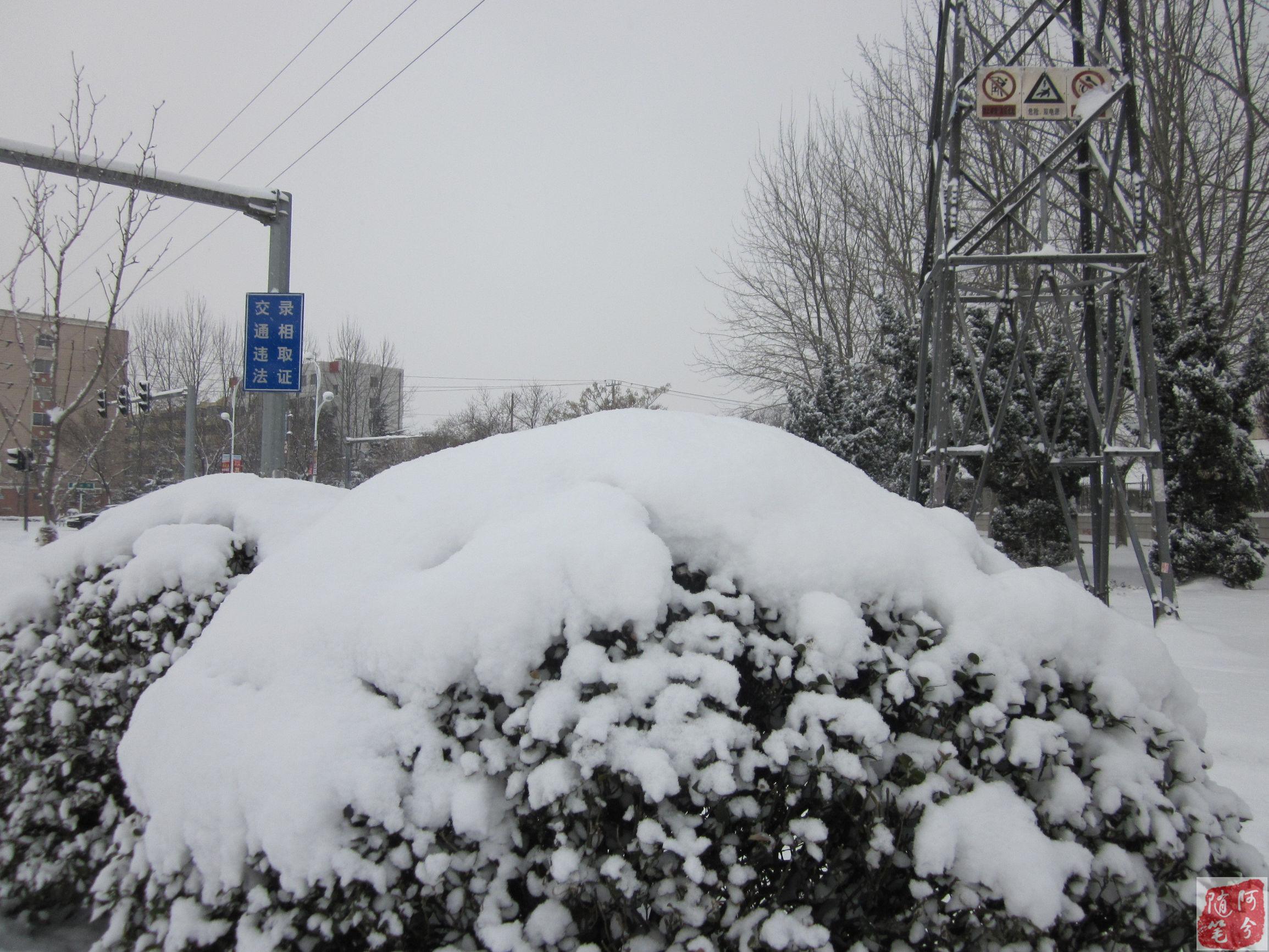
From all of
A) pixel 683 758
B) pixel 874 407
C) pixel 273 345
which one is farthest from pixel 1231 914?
pixel 874 407

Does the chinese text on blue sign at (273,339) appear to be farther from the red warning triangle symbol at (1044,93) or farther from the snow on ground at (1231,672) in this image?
the snow on ground at (1231,672)

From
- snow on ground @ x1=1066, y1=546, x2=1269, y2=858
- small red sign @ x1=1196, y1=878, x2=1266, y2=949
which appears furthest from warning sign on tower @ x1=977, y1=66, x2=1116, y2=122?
small red sign @ x1=1196, y1=878, x2=1266, y2=949

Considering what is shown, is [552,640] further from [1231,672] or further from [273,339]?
[273,339]

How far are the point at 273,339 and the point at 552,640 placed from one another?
7.72 m

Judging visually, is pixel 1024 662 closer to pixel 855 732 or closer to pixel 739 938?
pixel 855 732

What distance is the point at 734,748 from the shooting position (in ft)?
4.66

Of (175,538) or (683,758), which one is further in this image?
(175,538)

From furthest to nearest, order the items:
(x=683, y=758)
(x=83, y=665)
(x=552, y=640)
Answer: (x=83, y=665) < (x=552, y=640) < (x=683, y=758)

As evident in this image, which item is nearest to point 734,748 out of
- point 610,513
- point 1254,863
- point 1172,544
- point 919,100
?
point 610,513

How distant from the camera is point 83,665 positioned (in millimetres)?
2523

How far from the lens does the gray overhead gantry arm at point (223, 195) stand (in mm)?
6004

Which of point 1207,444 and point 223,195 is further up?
point 223,195

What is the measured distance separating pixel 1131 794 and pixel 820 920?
0.66 meters
